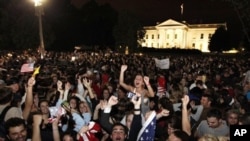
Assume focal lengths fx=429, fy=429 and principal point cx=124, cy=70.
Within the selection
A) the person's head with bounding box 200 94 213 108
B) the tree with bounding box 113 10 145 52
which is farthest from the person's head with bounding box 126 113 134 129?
the tree with bounding box 113 10 145 52

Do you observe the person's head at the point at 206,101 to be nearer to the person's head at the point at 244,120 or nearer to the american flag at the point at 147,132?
the person's head at the point at 244,120

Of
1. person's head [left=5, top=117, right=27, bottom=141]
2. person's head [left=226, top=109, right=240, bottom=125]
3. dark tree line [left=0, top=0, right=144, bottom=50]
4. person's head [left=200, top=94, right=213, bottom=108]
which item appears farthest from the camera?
dark tree line [left=0, top=0, right=144, bottom=50]

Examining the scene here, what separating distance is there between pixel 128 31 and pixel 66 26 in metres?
13.1

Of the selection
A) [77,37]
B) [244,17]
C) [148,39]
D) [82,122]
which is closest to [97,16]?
[77,37]

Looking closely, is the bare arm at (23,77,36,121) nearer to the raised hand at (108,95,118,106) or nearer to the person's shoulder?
the person's shoulder

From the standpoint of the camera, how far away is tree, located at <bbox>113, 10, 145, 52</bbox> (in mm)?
88688

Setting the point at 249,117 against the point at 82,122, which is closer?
the point at 249,117

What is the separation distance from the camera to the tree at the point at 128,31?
8869cm

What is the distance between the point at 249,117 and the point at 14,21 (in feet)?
223

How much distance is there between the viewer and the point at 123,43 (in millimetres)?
88500

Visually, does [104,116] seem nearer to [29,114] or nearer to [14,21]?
[29,114]

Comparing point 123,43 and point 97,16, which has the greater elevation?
point 97,16

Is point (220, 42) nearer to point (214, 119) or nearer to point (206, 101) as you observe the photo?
point (206, 101)

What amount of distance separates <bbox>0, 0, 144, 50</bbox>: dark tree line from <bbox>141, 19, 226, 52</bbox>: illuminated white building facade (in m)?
39.0
